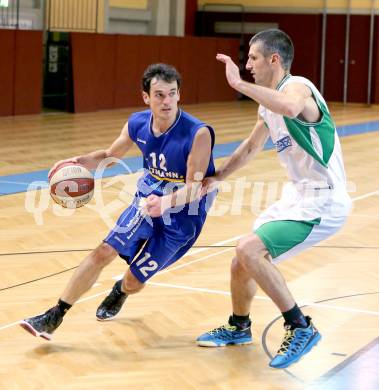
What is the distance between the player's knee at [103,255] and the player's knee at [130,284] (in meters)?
0.28

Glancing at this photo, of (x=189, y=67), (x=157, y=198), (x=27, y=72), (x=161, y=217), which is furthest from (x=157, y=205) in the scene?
(x=189, y=67)

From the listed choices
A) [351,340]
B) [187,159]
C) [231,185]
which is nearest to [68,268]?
[187,159]

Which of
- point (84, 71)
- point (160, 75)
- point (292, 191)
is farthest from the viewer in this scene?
point (84, 71)

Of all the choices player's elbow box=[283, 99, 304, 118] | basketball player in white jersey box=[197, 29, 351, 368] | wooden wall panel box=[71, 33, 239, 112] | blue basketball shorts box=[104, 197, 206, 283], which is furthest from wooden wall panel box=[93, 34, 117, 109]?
player's elbow box=[283, 99, 304, 118]

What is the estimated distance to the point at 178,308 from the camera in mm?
6016

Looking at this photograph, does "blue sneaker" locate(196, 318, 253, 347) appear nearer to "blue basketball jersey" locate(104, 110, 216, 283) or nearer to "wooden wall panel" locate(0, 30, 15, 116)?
"blue basketball jersey" locate(104, 110, 216, 283)

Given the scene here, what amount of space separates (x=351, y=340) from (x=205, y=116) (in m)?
14.7

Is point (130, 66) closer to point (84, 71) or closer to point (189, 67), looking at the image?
point (84, 71)

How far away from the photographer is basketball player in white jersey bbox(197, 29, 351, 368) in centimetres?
482

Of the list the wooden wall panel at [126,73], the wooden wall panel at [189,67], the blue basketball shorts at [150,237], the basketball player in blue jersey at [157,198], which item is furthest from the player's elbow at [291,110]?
the wooden wall panel at [189,67]

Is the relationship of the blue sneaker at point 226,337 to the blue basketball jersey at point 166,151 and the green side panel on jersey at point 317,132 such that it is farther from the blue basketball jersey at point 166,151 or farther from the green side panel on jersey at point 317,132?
the green side panel on jersey at point 317,132

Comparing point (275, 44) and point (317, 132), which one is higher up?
point (275, 44)

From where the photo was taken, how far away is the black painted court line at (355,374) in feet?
15.2

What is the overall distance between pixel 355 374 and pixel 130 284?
1.54 meters
